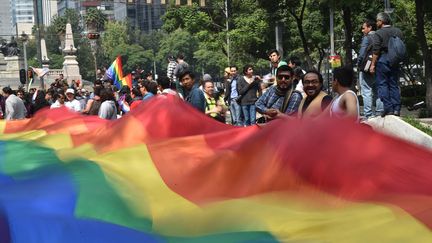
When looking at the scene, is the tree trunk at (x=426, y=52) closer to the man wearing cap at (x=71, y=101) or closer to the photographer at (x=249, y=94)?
the photographer at (x=249, y=94)

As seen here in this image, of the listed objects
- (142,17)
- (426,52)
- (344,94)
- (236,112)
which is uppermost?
(142,17)

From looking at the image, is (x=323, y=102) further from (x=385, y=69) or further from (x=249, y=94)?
(x=249, y=94)

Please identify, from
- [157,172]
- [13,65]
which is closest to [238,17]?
[13,65]

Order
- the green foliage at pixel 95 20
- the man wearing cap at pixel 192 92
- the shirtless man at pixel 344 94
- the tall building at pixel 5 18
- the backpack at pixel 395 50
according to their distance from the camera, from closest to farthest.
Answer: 1. the shirtless man at pixel 344 94
2. the man wearing cap at pixel 192 92
3. the backpack at pixel 395 50
4. the green foliage at pixel 95 20
5. the tall building at pixel 5 18

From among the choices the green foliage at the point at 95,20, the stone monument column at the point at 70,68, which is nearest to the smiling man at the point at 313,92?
the stone monument column at the point at 70,68

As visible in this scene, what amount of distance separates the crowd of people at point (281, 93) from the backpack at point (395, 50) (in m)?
0.09

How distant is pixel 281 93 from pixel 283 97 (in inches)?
2.2

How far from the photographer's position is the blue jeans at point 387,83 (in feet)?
35.9

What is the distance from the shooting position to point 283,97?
814cm

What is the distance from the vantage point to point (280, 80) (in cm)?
804

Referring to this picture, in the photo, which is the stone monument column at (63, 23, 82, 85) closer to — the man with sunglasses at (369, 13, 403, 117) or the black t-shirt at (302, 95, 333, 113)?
the man with sunglasses at (369, 13, 403, 117)

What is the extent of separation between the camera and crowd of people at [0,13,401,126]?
7218 mm

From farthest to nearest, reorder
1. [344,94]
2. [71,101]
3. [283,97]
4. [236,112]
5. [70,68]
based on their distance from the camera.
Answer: [70,68], [71,101], [236,112], [283,97], [344,94]

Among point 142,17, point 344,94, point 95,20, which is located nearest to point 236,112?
point 344,94
